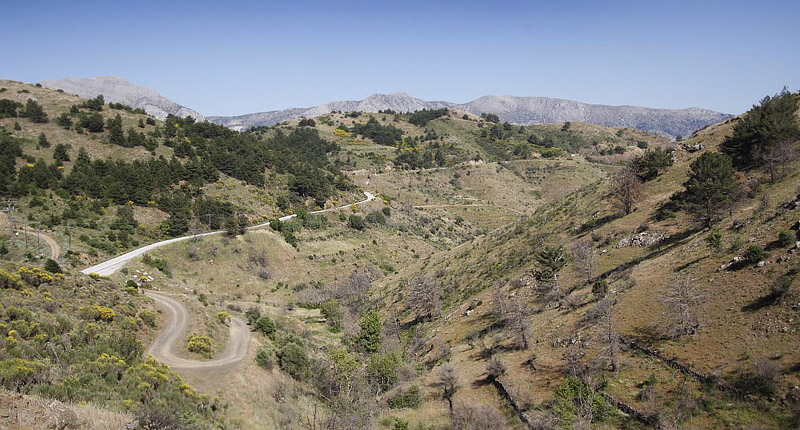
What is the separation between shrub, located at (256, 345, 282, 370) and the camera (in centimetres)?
2870

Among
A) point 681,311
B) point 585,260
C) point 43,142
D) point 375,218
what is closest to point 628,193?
point 585,260

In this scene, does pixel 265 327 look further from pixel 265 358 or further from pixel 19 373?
pixel 19 373

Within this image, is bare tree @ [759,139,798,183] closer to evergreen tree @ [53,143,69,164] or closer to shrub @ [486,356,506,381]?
shrub @ [486,356,506,381]

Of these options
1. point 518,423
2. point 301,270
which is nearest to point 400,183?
point 301,270

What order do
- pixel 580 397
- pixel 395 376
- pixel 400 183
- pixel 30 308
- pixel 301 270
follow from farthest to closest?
pixel 400 183
pixel 301 270
pixel 395 376
pixel 30 308
pixel 580 397

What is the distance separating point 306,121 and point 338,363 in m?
184

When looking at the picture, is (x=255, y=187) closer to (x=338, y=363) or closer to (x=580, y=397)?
(x=338, y=363)

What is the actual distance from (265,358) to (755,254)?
31.3 m

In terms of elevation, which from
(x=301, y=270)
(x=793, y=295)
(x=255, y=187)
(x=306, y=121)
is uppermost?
(x=306, y=121)

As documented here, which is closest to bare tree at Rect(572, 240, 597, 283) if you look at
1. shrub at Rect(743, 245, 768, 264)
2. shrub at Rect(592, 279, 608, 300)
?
shrub at Rect(592, 279, 608, 300)

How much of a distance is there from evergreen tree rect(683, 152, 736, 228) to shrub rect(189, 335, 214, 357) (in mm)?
39222

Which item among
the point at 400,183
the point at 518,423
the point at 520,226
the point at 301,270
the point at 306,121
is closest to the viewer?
the point at 518,423

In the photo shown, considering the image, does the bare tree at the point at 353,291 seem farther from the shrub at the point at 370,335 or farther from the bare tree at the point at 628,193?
the bare tree at the point at 628,193

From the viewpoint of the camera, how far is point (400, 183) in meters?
132
